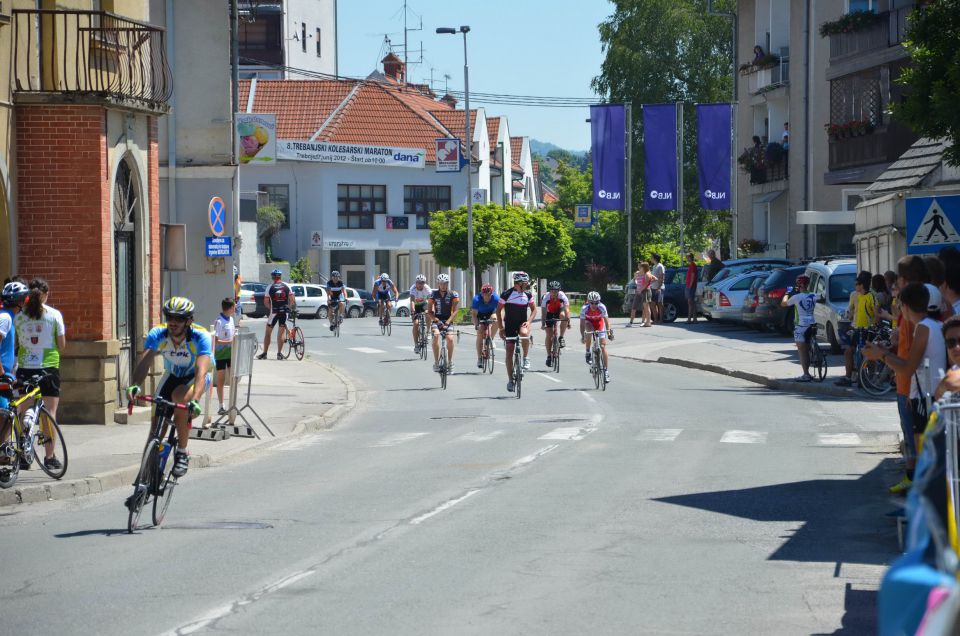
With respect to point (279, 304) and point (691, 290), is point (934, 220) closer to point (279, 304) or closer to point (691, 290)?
point (279, 304)

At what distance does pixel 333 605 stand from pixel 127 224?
13.6 metres

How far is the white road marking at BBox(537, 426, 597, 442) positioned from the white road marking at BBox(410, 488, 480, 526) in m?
4.88

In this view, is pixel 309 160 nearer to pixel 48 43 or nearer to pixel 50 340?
pixel 48 43

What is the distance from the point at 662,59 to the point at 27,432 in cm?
5235

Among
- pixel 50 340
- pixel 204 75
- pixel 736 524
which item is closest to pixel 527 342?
pixel 204 75

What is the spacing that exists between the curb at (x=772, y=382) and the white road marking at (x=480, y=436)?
25.9 feet

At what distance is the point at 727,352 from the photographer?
110 feet

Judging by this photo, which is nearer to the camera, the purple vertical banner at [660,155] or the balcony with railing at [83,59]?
the balcony with railing at [83,59]

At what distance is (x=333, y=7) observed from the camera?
96250 mm

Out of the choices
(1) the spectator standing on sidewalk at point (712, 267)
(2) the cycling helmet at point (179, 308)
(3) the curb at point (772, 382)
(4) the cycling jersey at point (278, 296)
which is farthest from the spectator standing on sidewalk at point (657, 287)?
(2) the cycling helmet at point (179, 308)

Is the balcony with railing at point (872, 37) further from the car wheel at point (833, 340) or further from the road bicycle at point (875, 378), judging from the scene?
the road bicycle at point (875, 378)

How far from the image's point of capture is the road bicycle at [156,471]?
1077 cm

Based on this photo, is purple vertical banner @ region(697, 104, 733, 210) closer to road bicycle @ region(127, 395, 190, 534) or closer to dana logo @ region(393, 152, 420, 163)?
dana logo @ region(393, 152, 420, 163)

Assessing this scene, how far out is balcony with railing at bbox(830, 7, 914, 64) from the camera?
39.2 meters
